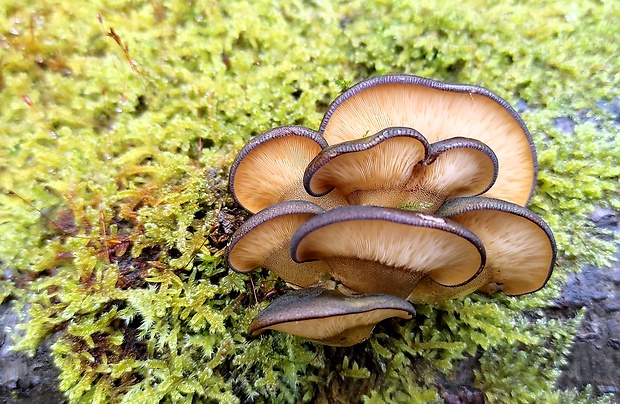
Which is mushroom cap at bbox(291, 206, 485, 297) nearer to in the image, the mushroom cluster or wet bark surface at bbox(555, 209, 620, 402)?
the mushroom cluster

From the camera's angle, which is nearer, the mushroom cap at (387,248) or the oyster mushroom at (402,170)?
the mushroom cap at (387,248)

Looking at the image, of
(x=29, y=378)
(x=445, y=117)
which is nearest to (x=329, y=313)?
(x=445, y=117)

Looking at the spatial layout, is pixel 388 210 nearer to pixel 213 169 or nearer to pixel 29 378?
pixel 213 169

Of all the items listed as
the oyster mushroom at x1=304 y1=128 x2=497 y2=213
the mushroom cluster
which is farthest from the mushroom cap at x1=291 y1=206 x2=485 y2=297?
the oyster mushroom at x1=304 y1=128 x2=497 y2=213

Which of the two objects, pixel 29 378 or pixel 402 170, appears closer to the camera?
pixel 402 170

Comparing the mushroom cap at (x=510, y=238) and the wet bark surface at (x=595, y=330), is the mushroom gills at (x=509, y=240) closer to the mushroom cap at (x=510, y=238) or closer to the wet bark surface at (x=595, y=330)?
the mushroom cap at (x=510, y=238)

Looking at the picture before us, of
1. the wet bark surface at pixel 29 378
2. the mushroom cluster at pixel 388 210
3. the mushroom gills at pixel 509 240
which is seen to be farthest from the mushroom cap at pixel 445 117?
the wet bark surface at pixel 29 378
